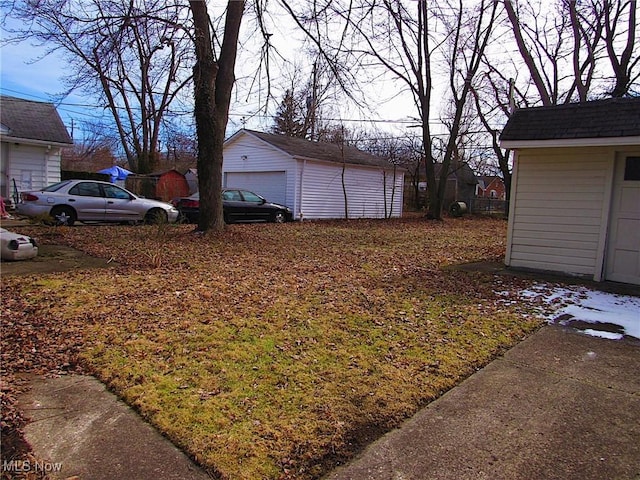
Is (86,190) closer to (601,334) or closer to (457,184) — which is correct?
(601,334)

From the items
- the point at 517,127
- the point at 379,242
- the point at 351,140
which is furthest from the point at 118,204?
the point at 351,140

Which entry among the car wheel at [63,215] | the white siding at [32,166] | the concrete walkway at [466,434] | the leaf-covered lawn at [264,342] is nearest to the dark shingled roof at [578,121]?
the leaf-covered lawn at [264,342]

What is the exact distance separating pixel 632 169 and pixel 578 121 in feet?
3.69

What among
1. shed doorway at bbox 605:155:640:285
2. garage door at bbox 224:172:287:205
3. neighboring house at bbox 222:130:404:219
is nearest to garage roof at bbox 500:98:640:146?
shed doorway at bbox 605:155:640:285

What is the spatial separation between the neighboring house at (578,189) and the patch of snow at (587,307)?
1.01m

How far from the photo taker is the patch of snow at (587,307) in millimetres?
5053

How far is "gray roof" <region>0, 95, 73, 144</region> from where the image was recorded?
15.3m

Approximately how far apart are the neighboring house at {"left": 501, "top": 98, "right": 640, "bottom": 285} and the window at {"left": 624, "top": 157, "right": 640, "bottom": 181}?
0.04 feet

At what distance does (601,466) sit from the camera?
2402mm

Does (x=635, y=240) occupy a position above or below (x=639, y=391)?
above

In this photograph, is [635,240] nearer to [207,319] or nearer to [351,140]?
[207,319]

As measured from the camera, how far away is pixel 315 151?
20.2m

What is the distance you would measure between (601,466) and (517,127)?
6.54 metres

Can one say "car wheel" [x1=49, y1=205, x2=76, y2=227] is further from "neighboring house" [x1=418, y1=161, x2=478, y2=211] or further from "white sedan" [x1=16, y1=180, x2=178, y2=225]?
"neighboring house" [x1=418, y1=161, x2=478, y2=211]
